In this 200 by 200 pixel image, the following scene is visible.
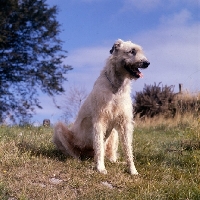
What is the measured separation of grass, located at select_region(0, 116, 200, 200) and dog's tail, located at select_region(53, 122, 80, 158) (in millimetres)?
160

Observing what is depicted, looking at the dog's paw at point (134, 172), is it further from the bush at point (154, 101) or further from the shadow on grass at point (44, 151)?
the bush at point (154, 101)

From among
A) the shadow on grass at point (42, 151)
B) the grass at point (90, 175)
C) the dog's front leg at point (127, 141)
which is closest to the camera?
the grass at point (90, 175)

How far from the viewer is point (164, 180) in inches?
210

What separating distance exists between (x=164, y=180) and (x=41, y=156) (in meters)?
2.10

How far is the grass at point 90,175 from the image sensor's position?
4.61 metres

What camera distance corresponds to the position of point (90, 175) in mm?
5398

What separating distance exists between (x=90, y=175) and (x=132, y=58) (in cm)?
184

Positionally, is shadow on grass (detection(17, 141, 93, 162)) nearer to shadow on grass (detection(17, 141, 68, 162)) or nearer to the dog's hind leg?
shadow on grass (detection(17, 141, 68, 162))

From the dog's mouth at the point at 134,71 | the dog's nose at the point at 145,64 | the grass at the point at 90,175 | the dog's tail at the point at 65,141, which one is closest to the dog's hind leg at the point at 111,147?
the grass at the point at 90,175

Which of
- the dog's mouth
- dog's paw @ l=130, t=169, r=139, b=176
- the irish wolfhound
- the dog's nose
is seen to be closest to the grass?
dog's paw @ l=130, t=169, r=139, b=176

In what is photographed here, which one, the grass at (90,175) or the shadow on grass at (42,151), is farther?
the shadow on grass at (42,151)

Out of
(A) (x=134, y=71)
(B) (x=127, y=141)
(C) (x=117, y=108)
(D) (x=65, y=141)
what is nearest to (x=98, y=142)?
(B) (x=127, y=141)

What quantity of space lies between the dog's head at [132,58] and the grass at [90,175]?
1.54m

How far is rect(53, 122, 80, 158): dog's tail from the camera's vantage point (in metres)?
6.63
